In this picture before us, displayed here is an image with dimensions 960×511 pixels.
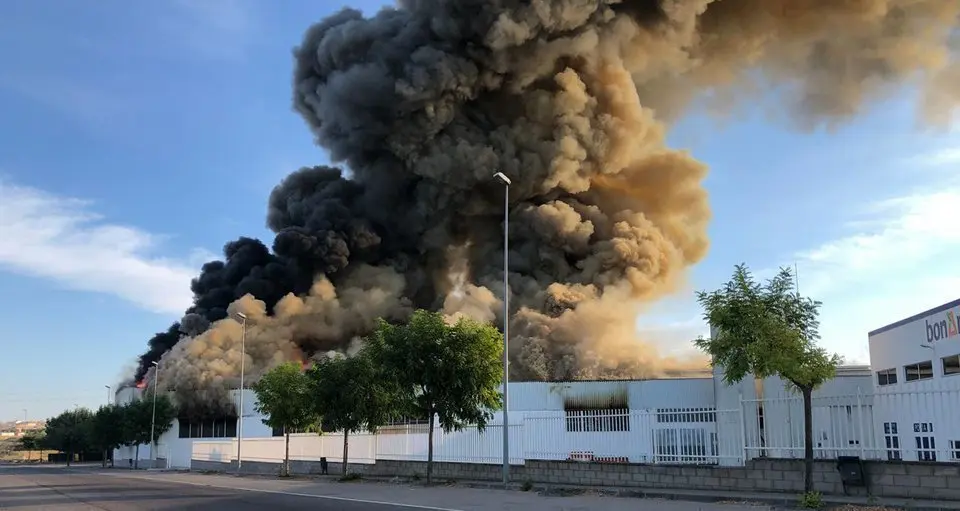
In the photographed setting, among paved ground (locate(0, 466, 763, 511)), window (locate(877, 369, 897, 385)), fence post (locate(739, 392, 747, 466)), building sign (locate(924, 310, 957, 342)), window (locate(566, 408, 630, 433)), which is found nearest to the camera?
paved ground (locate(0, 466, 763, 511))

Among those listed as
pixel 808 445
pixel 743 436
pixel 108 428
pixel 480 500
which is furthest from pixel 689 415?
pixel 108 428

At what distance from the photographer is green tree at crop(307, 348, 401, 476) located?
24.7 metres

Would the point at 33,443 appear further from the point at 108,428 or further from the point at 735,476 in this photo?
the point at 735,476

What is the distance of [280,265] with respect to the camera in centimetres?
5447

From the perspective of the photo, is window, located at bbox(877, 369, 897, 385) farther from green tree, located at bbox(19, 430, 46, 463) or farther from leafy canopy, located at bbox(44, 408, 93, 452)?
green tree, located at bbox(19, 430, 46, 463)

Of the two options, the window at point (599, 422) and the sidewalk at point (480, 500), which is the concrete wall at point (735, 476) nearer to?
the sidewalk at point (480, 500)

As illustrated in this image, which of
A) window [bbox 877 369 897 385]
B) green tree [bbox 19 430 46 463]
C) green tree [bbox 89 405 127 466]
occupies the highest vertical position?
window [bbox 877 369 897 385]

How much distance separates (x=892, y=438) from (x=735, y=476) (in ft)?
9.38

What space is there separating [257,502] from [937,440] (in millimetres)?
13448

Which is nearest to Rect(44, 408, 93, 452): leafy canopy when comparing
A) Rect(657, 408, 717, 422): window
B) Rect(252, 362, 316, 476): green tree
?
Rect(252, 362, 316, 476): green tree

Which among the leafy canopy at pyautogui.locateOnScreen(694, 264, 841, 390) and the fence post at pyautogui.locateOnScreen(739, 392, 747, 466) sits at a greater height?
the leafy canopy at pyautogui.locateOnScreen(694, 264, 841, 390)

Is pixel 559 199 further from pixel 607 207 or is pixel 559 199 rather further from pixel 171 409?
pixel 171 409

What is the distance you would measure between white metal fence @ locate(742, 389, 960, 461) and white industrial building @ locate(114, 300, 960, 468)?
0.7 inches

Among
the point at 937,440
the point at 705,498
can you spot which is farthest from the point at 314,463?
the point at 937,440
